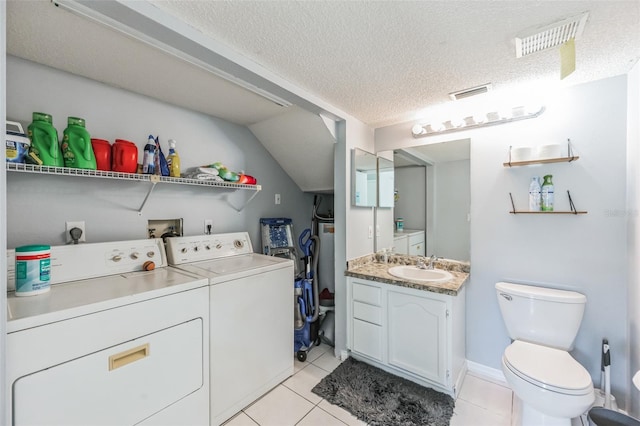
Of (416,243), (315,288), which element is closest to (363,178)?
(416,243)

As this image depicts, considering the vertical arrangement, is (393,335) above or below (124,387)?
below

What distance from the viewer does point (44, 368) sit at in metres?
1.00

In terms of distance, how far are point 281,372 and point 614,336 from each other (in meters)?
2.26

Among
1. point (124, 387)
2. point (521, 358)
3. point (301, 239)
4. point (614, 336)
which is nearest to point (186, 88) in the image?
point (301, 239)

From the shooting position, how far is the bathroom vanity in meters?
1.82

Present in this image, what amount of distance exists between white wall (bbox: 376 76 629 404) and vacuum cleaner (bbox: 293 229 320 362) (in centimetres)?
136

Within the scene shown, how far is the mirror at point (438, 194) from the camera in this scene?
2.21 m

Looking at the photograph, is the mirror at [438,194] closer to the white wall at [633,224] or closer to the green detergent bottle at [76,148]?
the white wall at [633,224]

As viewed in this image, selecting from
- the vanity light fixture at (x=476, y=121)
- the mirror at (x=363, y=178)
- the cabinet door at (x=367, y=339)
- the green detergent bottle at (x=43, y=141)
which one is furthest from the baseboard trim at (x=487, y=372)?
the green detergent bottle at (x=43, y=141)

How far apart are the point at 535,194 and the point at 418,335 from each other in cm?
132

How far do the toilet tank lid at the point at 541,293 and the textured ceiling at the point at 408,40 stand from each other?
4.63ft

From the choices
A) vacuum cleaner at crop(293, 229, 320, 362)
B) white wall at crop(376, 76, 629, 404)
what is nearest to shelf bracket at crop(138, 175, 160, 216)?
vacuum cleaner at crop(293, 229, 320, 362)

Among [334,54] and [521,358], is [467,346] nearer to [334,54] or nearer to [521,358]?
[521,358]

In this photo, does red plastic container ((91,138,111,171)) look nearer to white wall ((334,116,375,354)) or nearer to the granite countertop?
white wall ((334,116,375,354))
